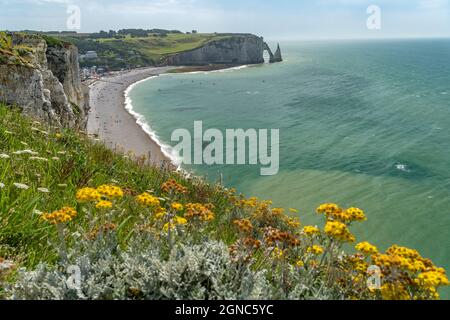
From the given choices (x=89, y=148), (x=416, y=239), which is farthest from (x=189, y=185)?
(x=416, y=239)

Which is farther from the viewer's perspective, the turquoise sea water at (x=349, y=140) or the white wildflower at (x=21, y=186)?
the turquoise sea water at (x=349, y=140)

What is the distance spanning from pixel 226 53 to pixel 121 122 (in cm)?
12644

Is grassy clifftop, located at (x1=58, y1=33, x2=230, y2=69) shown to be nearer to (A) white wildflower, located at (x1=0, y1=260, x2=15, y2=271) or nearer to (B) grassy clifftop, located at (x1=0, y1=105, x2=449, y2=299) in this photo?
(B) grassy clifftop, located at (x1=0, y1=105, x2=449, y2=299)

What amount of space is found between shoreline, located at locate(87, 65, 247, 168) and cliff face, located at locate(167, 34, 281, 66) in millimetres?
49524

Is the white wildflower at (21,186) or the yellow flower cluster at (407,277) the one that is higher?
the white wildflower at (21,186)

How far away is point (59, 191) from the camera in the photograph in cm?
620

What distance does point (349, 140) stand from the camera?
5191cm

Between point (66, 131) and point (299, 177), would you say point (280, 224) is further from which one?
point (299, 177)

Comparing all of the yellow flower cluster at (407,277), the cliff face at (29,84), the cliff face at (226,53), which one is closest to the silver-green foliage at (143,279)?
the yellow flower cluster at (407,277)

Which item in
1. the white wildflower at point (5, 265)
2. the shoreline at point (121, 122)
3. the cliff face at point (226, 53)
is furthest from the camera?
the cliff face at point (226, 53)

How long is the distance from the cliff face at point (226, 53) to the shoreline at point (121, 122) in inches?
1950

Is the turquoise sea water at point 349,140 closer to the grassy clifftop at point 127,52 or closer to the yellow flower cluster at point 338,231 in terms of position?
the yellow flower cluster at point 338,231

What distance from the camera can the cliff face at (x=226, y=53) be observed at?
17450cm

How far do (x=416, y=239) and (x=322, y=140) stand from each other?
87.9 feet
